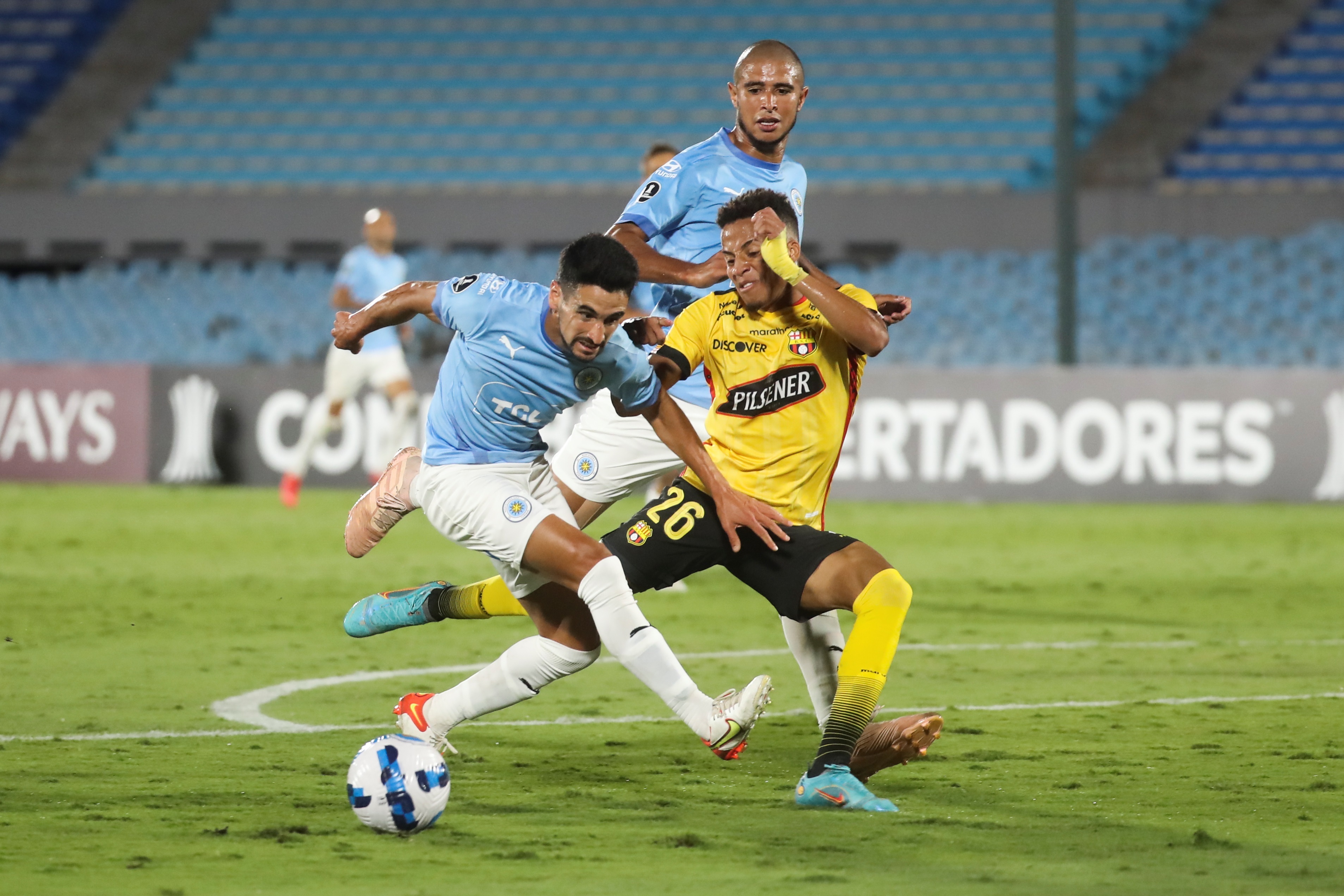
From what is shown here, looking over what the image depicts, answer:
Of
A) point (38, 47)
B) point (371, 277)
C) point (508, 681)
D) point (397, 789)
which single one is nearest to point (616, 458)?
point (508, 681)

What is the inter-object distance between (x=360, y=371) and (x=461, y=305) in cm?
933

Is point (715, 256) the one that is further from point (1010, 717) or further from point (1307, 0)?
point (1307, 0)

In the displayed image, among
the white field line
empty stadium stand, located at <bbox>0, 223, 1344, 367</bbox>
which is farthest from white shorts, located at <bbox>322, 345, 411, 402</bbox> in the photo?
the white field line

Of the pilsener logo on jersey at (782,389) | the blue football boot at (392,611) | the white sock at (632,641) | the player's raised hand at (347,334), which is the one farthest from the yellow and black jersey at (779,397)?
the blue football boot at (392,611)

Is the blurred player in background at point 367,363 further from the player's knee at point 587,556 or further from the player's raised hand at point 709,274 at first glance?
the player's knee at point 587,556

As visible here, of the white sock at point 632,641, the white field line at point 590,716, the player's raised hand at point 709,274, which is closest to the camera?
the white sock at point 632,641

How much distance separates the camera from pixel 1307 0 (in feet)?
77.6

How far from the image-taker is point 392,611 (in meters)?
6.08

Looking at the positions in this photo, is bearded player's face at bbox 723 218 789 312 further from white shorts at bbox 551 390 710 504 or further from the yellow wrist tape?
white shorts at bbox 551 390 710 504

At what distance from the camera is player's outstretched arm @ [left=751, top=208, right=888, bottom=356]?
526 cm

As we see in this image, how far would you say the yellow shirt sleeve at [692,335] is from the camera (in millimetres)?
5648

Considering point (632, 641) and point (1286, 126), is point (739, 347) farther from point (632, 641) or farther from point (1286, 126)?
point (1286, 126)

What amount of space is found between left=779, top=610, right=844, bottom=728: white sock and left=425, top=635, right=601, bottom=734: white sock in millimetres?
719

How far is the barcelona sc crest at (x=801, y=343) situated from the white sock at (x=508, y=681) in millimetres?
1121
